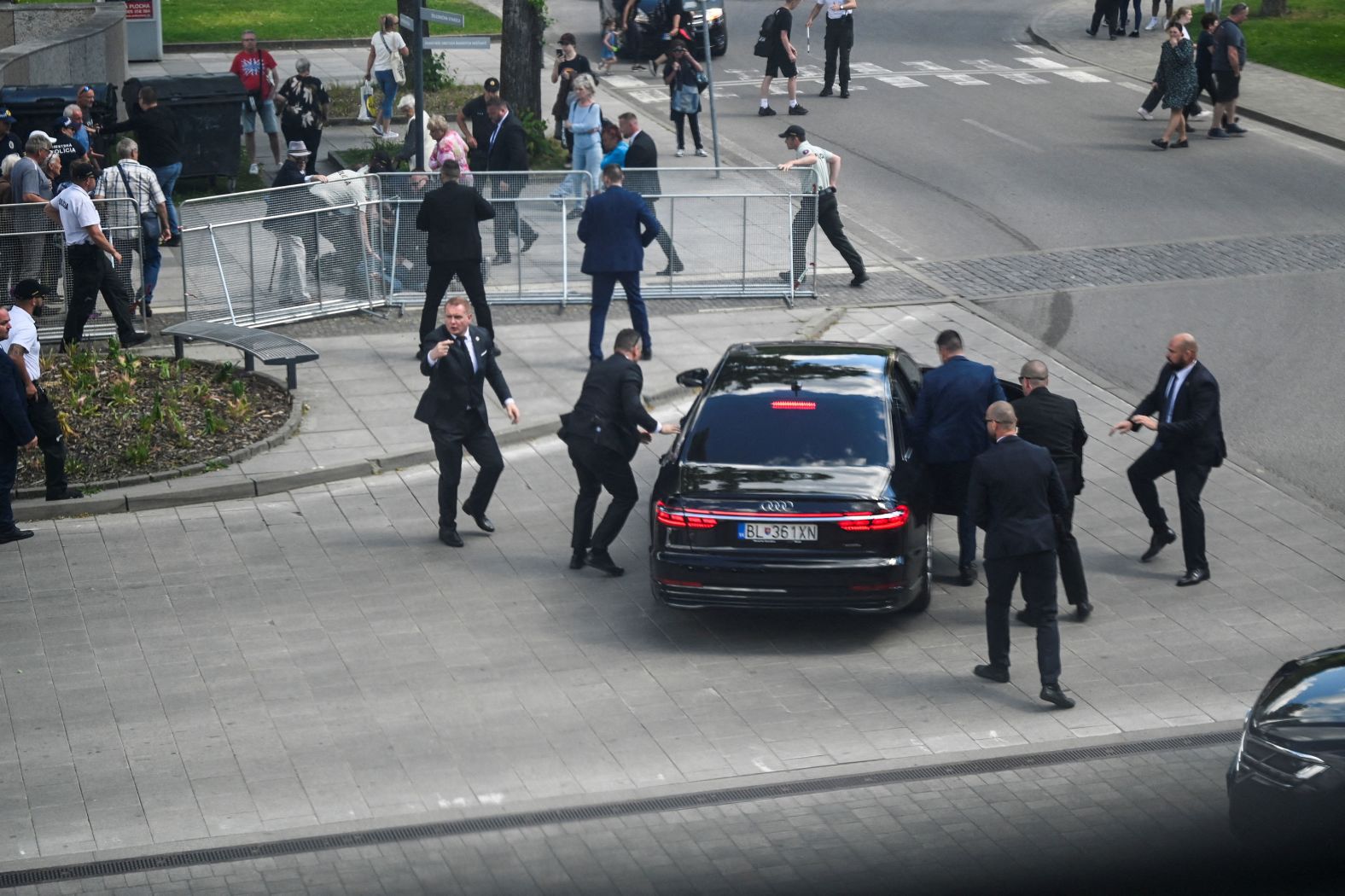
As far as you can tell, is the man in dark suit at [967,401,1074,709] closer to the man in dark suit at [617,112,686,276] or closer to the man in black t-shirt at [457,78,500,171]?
the man in dark suit at [617,112,686,276]

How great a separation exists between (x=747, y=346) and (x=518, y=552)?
210 cm

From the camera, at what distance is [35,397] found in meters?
11.6

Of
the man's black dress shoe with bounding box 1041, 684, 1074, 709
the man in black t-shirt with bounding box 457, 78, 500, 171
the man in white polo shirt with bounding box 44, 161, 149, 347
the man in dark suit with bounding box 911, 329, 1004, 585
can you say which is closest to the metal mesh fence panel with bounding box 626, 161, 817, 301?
the man in black t-shirt with bounding box 457, 78, 500, 171

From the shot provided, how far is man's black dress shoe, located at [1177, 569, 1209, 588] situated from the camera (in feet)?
34.5

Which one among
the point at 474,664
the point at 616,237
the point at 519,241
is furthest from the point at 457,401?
the point at 519,241

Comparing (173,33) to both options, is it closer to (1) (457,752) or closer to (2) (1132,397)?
(2) (1132,397)

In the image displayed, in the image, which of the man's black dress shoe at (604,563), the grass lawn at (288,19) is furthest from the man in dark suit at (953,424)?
the grass lawn at (288,19)

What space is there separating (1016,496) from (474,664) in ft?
10.5

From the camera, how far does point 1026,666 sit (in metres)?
9.38

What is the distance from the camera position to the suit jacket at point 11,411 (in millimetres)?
10992

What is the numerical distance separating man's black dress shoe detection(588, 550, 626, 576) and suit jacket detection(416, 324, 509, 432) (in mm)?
1251

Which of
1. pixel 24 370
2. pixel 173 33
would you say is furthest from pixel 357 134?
pixel 24 370

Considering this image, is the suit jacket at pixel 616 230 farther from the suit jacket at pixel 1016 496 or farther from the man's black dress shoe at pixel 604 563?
the suit jacket at pixel 1016 496

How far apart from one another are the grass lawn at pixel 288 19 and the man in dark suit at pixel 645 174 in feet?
44.4
